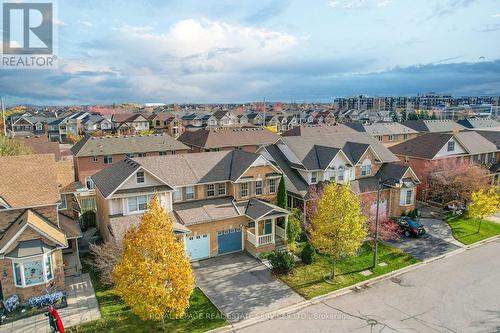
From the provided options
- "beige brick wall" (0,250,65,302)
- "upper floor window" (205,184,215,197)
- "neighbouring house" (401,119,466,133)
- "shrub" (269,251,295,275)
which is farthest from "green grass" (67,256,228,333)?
"neighbouring house" (401,119,466,133)

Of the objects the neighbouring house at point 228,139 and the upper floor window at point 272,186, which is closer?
the upper floor window at point 272,186

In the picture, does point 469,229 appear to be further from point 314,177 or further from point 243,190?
point 243,190

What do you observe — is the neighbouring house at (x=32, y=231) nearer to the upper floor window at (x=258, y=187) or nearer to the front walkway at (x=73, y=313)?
the front walkway at (x=73, y=313)

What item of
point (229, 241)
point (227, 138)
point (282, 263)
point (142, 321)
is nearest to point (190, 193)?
point (229, 241)

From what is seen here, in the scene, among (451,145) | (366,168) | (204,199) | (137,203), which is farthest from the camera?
(451,145)

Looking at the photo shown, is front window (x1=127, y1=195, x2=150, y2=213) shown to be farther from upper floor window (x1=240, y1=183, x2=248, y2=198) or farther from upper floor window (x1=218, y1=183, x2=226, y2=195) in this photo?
upper floor window (x1=240, y1=183, x2=248, y2=198)

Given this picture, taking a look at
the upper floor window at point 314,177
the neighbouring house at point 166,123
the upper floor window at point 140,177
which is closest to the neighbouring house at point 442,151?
the upper floor window at point 314,177

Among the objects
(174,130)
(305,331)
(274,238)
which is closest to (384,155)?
(274,238)

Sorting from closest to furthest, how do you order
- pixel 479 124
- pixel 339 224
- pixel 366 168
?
pixel 339 224 < pixel 366 168 < pixel 479 124
